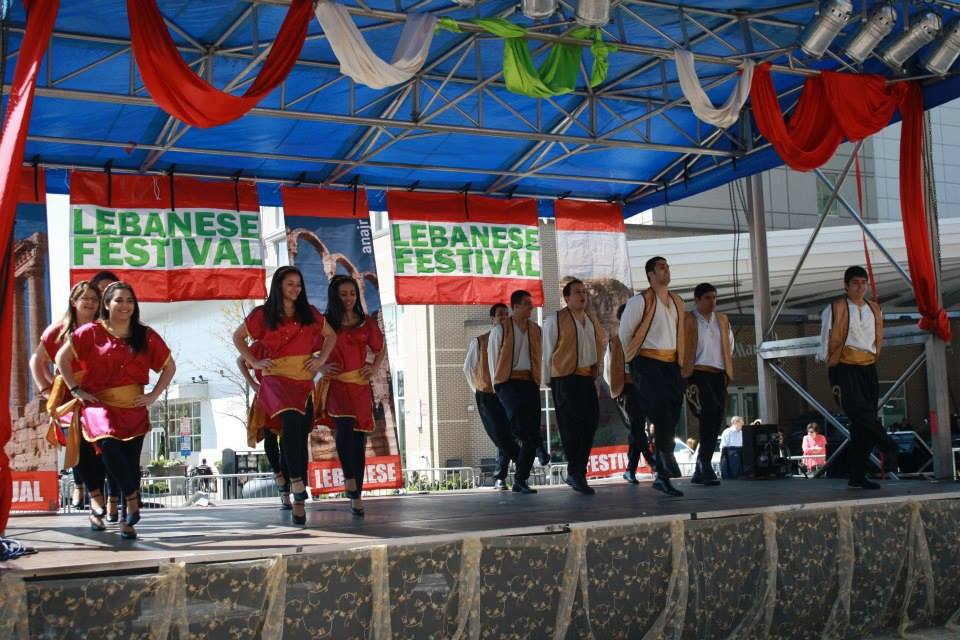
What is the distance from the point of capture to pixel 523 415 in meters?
9.45

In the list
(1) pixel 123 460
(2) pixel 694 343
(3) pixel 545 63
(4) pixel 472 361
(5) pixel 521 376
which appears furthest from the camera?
(4) pixel 472 361

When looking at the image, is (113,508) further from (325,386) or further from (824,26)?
(824,26)

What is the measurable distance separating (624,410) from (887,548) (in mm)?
3829

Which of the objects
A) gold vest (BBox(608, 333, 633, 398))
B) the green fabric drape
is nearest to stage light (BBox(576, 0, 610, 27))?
the green fabric drape

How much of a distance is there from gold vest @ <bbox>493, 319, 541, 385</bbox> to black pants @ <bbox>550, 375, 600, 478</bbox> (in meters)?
0.74

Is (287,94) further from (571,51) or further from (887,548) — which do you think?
(887,548)

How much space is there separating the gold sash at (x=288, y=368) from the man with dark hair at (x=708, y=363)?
154 inches

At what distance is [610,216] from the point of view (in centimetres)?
1234

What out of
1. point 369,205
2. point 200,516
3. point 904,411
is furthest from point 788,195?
point 200,516

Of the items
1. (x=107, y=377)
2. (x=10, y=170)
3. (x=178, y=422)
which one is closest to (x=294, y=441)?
(x=107, y=377)

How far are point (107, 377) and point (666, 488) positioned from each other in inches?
167

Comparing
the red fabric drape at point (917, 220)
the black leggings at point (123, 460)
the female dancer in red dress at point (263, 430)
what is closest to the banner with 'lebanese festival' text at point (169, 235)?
the female dancer in red dress at point (263, 430)

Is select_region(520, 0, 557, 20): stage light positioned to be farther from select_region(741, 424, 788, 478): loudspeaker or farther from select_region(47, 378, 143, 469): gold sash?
select_region(741, 424, 788, 478): loudspeaker

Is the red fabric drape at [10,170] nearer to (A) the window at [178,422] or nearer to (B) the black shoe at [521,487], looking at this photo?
(B) the black shoe at [521,487]
